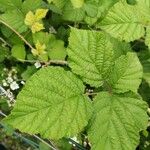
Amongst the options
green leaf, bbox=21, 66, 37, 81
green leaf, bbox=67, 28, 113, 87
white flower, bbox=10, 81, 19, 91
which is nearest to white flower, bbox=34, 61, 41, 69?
green leaf, bbox=21, 66, 37, 81

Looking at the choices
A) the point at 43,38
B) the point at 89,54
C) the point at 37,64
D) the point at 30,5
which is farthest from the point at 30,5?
the point at 89,54

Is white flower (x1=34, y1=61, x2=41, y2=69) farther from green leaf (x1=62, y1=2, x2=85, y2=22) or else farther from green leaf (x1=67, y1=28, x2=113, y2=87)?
green leaf (x1=67, y1=28, x2=113, y2=87)

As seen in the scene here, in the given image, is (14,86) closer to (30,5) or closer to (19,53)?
(19,53)

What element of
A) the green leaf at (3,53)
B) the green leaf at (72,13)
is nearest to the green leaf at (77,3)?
the green leaf at (72,13)

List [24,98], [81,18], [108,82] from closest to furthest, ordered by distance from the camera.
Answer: [24,98], [108,82], [81,18]

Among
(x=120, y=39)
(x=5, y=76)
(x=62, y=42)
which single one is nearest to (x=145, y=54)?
(x=120, y=39)

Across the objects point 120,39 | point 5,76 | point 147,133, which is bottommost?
point 147,133

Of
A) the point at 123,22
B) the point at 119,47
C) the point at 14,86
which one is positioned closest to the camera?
the point at 123,22

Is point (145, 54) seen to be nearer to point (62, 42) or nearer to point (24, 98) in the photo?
point (62, 42)
